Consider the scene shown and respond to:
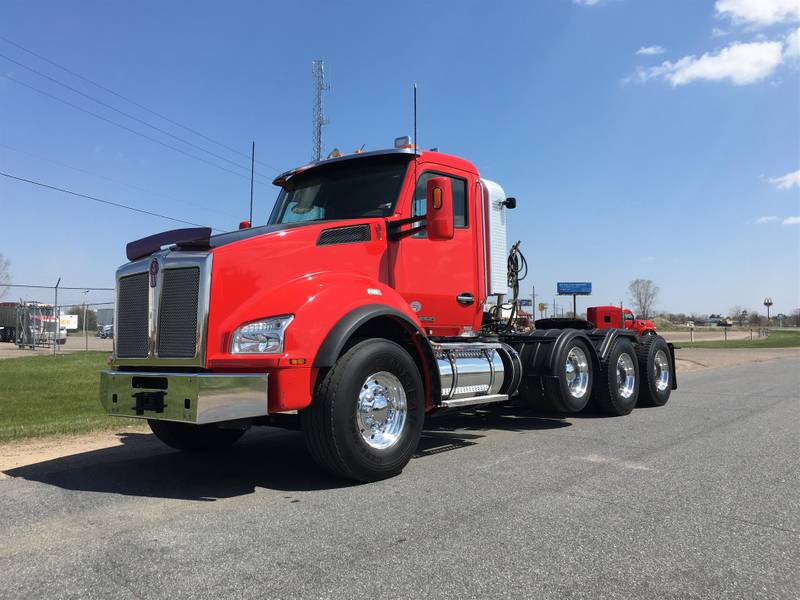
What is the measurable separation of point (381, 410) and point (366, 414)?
6.6 inches

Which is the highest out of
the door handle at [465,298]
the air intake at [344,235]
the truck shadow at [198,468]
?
the air intake at [344,235]

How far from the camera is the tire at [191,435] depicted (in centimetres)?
589

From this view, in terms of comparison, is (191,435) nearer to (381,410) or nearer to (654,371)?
(381,410)

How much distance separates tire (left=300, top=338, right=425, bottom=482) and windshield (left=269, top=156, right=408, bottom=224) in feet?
5.18

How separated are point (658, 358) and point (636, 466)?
5535 mm

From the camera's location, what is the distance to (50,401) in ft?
31.7

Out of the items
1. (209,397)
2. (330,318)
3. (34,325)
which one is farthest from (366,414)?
(34,325)

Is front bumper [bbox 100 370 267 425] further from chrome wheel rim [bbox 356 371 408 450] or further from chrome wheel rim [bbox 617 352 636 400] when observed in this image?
chrome wheel rim [bbox 617 352 636 400]

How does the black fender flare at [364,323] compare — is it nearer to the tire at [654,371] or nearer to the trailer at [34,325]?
the tire at [654,371]

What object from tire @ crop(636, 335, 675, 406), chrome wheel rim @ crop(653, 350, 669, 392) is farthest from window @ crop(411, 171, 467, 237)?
chrome wheel rim @ crop(653, 350, 669, 392)

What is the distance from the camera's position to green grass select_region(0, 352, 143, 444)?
24.0ft

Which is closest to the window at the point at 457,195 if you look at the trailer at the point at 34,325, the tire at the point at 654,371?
the tire at the point at 654,371

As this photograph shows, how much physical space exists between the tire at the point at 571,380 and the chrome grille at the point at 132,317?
463 cm

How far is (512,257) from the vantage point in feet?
27.1
